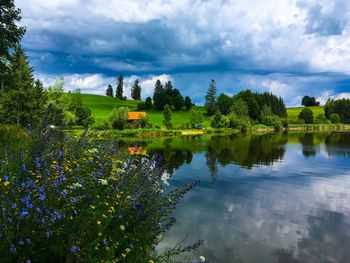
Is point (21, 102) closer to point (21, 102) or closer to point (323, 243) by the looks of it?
point (21, 102)

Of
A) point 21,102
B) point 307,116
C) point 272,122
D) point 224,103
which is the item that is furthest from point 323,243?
point 307,116

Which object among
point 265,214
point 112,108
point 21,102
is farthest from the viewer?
point 112,108

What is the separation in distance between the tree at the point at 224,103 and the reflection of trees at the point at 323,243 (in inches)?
5383

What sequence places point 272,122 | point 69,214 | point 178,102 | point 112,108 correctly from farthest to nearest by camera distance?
point 178,102, point 112,108, point 272,122, point 69,214

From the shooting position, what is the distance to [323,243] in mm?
13336

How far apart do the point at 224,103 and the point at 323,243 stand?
467 ft

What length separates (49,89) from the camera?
70.1 meters

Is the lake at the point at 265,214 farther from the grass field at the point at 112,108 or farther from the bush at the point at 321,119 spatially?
the bush at the point at 321,119

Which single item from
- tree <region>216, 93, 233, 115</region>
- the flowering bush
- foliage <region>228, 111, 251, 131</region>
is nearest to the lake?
the flowering bush

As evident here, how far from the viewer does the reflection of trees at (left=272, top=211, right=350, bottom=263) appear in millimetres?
11930

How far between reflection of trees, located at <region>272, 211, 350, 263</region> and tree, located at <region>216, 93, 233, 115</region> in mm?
136723

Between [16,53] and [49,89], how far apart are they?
1185cm

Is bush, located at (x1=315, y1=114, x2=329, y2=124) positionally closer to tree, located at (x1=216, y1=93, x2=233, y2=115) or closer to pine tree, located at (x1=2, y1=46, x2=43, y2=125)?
tree, located at (x1=216, y1=93, x2=233, y2=115)

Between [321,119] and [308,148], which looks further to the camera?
[321,119]
